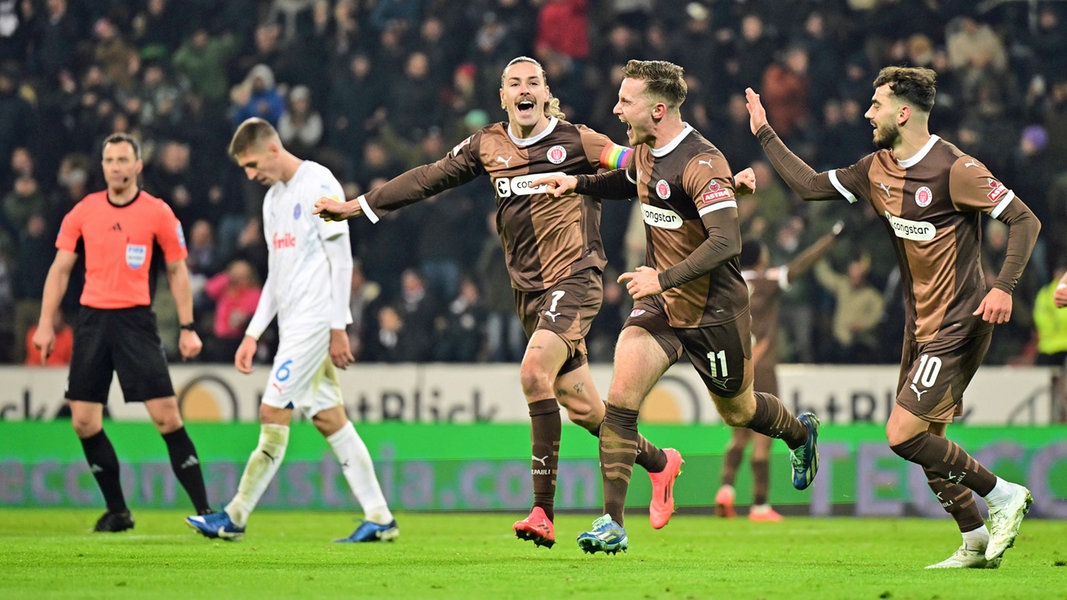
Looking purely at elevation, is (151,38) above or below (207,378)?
above

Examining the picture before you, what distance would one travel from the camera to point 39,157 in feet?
59.8

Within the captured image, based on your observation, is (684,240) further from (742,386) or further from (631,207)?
(631,207)

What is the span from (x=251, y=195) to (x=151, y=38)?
2.95 meters

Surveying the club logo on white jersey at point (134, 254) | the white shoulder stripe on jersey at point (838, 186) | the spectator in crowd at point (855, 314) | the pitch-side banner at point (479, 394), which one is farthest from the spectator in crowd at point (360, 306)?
the white shoulder stripe on jersey at point (838, 186)

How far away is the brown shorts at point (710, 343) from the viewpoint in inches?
308

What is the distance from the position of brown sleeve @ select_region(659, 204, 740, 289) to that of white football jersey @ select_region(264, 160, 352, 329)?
9.34 feet

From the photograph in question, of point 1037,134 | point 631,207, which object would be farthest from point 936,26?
point 631,207

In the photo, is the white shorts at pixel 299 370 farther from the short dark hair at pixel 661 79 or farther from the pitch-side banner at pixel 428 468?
the pitch-side banner at pixel 428 468

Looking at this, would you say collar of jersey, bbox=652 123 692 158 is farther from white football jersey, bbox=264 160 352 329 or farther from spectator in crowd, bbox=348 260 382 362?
spectator in crowd, bbox=348 260 382 362

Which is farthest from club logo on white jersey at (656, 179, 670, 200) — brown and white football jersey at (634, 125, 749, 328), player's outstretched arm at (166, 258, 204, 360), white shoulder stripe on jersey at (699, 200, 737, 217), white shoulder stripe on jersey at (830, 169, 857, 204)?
player's outstretched arm at (166, 258, 204, 360)

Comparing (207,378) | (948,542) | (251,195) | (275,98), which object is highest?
(275,98)

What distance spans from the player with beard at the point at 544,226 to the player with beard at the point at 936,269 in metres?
1.33

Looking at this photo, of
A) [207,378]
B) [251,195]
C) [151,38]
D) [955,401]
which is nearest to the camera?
[955,401]

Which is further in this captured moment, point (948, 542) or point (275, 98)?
point (275, 98)
